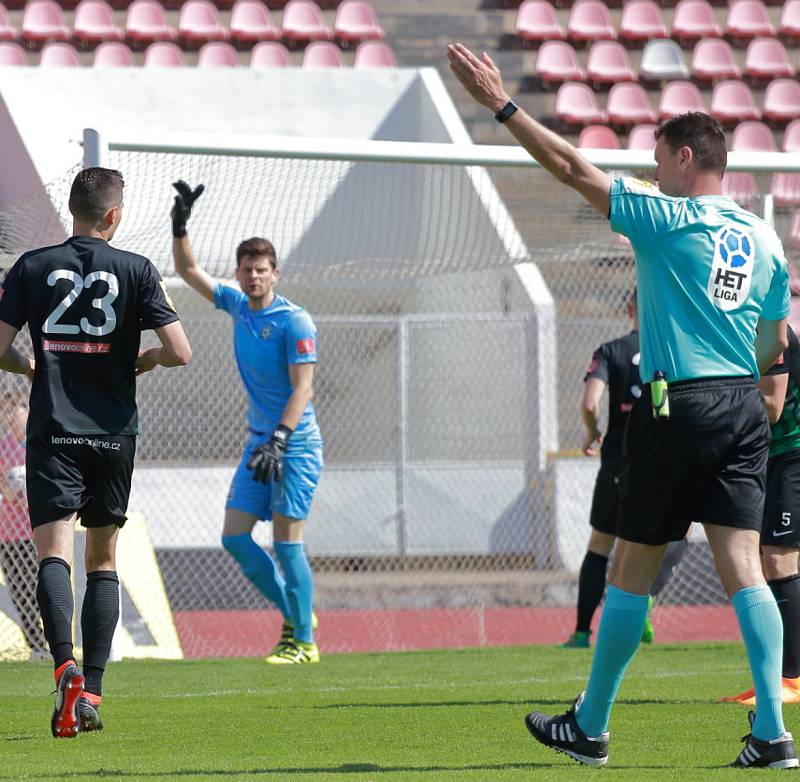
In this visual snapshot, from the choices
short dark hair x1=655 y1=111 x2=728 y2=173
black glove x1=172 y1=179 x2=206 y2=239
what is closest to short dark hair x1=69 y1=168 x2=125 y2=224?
black glove x1=172 y1=179 x2=206 y2=239

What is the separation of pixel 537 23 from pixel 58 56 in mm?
5891

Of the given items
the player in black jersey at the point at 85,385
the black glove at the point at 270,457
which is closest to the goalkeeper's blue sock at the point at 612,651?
the player in black jersey at the point at 85,385

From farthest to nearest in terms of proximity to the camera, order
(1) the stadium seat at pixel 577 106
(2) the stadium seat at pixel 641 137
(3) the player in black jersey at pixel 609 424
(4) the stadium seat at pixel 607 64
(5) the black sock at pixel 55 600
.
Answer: (4) the stadium seat at pixel 607 64 → (1) the stadium seat at pixel 577 106 → (2) the stadium seat at pixel 641 137 → (3) the player in black jersey at pixel 609 424 → (5) the black sock at pixel 55 600

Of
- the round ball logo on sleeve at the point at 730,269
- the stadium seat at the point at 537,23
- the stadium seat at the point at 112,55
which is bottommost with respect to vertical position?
the round ball logo on sleeve at the point at 730,269

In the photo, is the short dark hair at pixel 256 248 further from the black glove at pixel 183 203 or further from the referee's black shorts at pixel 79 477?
the referee's black shorts at pixel 79 477

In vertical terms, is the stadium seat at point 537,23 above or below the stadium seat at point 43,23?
above

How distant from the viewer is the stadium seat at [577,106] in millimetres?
16984

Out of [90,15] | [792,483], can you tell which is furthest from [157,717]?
[90,15]

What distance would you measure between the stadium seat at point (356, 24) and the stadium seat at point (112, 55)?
2.59 metres

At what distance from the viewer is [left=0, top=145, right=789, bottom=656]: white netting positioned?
30.5 feet

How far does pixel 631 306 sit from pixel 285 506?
233 cm

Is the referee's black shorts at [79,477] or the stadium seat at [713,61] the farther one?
the stadium seat at [713,61]

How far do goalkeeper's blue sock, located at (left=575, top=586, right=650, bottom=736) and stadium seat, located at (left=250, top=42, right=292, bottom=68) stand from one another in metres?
13.9

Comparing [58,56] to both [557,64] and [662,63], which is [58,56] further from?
[662,63]
